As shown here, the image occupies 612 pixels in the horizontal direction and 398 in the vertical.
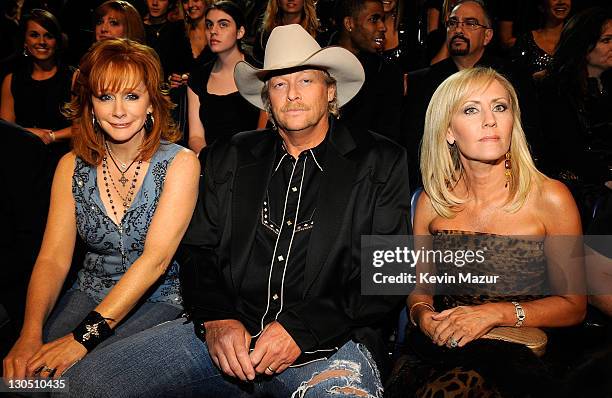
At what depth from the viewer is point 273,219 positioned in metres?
2.74

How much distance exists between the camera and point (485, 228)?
2664 mm

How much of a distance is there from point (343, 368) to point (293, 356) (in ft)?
0.60

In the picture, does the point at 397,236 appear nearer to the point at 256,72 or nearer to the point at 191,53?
the point at 256,72

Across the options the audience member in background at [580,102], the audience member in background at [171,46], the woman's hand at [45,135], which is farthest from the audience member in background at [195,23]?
the audience member in background at [580,102]

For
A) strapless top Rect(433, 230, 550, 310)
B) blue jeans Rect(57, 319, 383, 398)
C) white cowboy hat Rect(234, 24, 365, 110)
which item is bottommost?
blue jeans Rect(57, 319, 383, 398)

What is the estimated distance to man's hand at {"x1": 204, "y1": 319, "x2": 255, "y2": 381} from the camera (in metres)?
2.42

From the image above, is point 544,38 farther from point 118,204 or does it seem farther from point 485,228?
point 118,204

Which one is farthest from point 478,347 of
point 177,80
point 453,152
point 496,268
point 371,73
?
point 177,80

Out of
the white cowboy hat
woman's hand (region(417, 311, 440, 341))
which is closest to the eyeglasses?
the white cowboy hat

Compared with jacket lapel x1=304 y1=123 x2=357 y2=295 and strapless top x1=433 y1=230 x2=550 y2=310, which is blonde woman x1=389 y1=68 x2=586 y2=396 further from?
jacket lapel x1=304 y1=123 x2=357 y2=295

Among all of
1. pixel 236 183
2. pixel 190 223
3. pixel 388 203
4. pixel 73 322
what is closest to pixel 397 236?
pixel 388 203

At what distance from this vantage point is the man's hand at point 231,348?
242 cm

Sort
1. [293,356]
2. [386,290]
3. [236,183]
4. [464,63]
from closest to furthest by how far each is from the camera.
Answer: [293,356]
[386,290]
[236,183]
[464,63]

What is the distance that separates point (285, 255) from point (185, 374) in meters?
0.59
